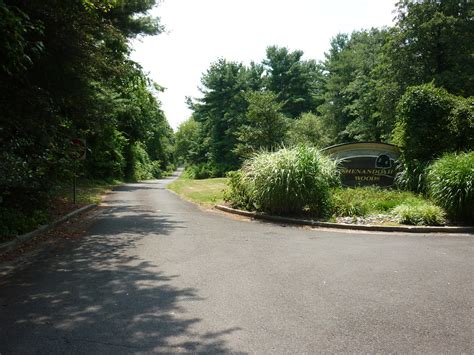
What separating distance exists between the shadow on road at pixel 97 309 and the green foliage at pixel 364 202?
6.92 m

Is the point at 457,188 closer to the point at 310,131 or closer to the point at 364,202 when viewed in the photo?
the point at 364,202

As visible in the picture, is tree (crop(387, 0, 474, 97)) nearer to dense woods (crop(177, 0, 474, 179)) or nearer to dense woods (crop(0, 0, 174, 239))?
dense woods (crop(177, 0, 474, 179))

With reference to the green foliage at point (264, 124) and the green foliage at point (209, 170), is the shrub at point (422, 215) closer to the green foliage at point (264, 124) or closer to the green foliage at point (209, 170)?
the green foliage at point (264, 124)

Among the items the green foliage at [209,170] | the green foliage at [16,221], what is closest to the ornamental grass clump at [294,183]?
the green foliage at [16,221]

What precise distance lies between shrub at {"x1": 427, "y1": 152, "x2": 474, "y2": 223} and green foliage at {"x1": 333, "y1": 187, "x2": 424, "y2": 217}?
4.13 ft

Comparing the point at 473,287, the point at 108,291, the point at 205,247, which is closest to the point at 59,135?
the point at 205,247

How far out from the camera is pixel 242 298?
15.0 ft

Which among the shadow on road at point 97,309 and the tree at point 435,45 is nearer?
the shadow on road at point 97,309

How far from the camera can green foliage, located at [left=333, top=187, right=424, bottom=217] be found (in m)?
11.2

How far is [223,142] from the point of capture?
47812mm

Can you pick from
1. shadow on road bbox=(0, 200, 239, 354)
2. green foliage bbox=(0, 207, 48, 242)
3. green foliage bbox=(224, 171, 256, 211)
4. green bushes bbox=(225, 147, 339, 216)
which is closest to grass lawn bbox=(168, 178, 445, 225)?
green bushes bbox=(225, 147, 339, 216)

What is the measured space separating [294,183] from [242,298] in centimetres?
687

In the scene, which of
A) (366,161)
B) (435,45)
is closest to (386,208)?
(366,161)

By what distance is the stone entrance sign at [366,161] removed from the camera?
15977 millimetres
